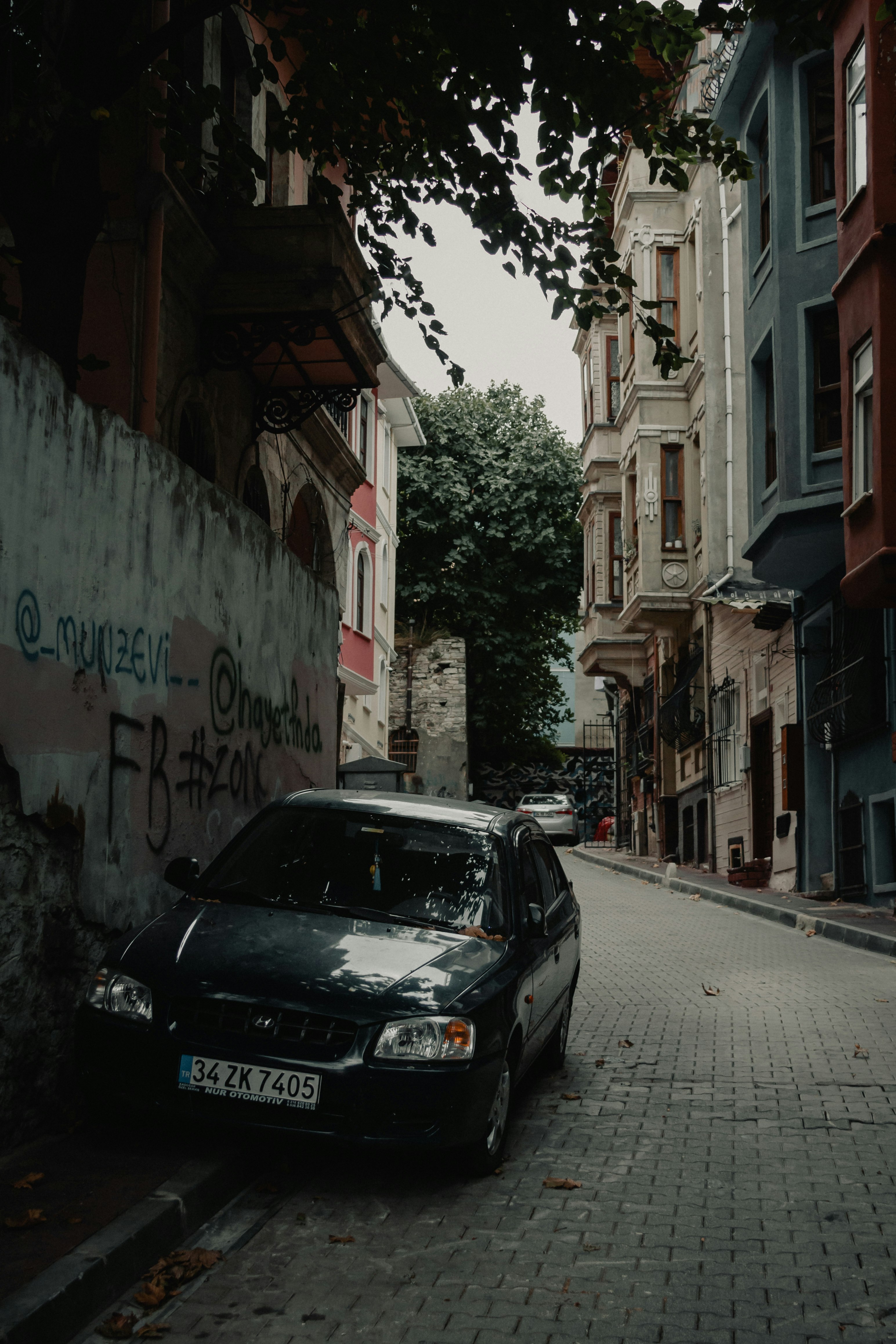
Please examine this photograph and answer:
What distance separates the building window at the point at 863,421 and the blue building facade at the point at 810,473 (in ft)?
0.80

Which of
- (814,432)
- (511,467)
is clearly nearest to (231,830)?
(814,432)

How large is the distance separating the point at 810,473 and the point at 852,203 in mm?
3469

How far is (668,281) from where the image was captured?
3000cm

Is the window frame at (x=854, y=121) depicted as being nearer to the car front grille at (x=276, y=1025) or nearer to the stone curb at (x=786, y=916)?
the stone curb at (x=786, y=916)

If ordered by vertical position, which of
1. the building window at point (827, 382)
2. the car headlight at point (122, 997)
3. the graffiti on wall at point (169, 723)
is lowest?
the car headlight at point (122, 997)

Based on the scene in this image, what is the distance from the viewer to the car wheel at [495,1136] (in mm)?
5355

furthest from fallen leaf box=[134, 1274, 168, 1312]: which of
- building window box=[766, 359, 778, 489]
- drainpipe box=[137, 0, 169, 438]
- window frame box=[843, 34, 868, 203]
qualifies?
building window box=[766, 359, 778, 489]

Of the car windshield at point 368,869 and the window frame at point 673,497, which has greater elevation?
Result: the window frame at point 673,497

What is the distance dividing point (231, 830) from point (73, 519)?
10.3ft

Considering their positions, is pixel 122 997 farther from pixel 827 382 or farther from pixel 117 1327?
pixel 827 382

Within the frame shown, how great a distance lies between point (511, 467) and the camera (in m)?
46.7

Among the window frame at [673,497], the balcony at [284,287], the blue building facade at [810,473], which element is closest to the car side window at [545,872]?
the balcony at [284,287]

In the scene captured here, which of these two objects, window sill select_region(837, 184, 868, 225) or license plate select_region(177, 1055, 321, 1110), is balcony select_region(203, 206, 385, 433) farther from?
license plate select_region(177, 1055, 321, 1110)

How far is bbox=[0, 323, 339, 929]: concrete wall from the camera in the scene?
5582 millimetres
